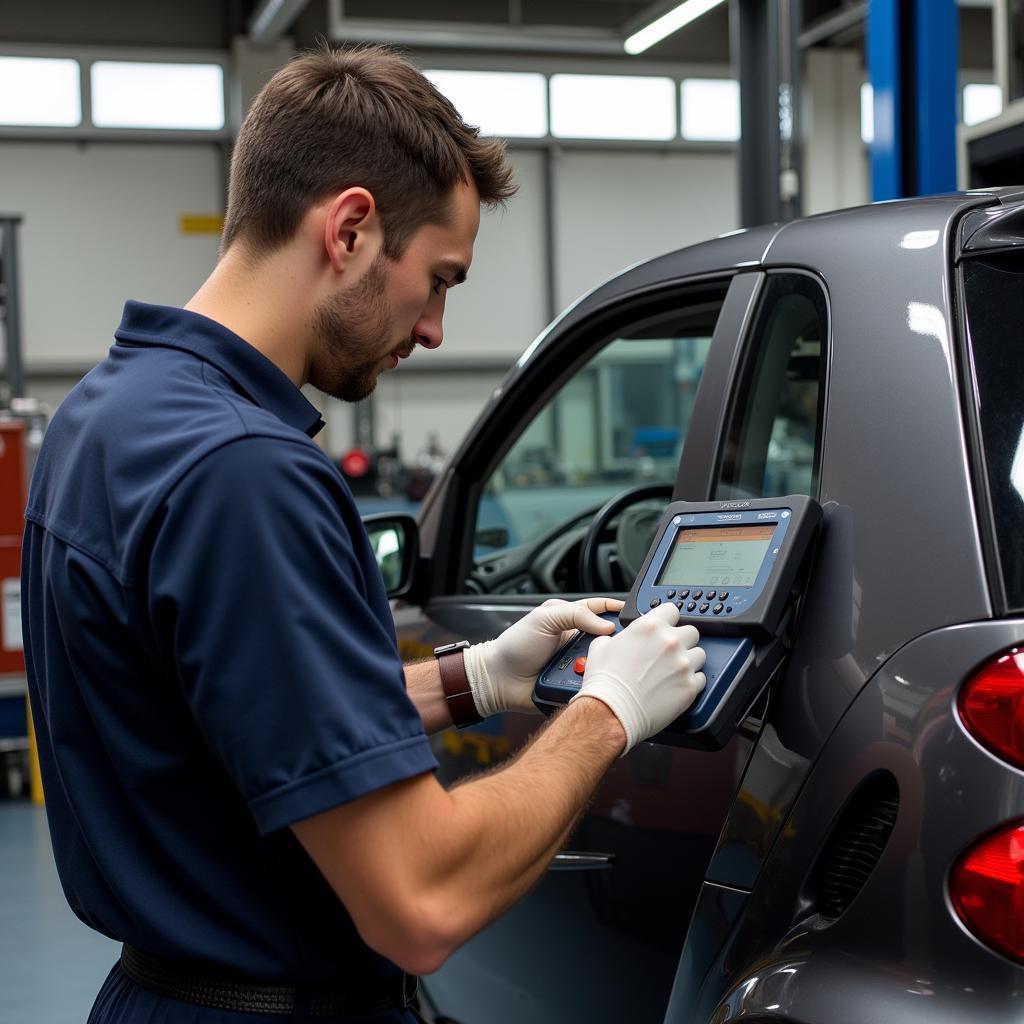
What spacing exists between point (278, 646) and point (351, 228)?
0.44 meters

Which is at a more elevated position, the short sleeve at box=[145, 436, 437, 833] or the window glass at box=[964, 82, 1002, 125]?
the window glass at box=[964, 82, 1002, 125]

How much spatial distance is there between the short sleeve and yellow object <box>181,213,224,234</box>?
12830 millimetres

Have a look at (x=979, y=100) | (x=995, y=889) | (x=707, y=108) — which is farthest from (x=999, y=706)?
(x=979, y=100)

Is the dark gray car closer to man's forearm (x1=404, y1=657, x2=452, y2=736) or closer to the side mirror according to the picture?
man's forearm (x1=404, y1=657, x2=452, y2=736)

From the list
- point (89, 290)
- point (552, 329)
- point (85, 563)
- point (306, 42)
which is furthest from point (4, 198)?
point (85, 563)

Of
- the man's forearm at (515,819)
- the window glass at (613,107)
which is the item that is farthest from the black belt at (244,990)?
the window glass at (613,107)

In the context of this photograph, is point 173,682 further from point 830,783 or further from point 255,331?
point 830,783

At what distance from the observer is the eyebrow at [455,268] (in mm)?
1334

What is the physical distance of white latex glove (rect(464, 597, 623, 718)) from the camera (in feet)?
5.34

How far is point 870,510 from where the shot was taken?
1.35 meters

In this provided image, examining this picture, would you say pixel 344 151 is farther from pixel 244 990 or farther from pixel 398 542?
pixel 398 542

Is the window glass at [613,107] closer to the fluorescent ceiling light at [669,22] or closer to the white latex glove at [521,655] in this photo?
the fluorescent ceiling light at [669,22]

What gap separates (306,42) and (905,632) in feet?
42.5

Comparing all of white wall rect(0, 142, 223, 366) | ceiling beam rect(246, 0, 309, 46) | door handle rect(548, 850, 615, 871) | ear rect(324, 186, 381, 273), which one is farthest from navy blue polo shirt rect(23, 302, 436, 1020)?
white wall rect(0, 142, 223, 366)
